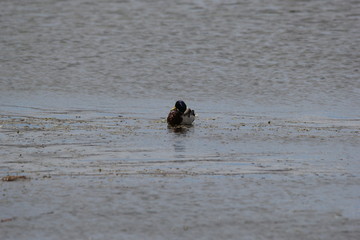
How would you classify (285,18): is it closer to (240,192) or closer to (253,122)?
(253,122)

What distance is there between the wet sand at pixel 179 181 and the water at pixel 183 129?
0.15ft

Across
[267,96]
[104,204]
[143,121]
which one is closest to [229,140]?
[143,121]

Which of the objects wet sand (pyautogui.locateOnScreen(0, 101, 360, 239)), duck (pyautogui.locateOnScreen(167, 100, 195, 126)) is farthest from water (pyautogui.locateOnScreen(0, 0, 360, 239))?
duck (pyautogui.locateOnScreen(167, 100, 195, 126))

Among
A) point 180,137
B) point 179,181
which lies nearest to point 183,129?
point 180,137

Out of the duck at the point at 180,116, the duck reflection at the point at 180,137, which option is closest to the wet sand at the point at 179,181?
the duck reflection at the point at 180,137

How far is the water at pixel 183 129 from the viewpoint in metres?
13.2

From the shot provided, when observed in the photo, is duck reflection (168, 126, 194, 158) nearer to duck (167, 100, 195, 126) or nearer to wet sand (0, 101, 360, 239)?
wet sand (0, 101, 360, 239)

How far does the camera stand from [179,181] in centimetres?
1570

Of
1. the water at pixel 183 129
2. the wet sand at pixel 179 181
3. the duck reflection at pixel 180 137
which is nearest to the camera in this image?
the wet sand at pixel 179 181

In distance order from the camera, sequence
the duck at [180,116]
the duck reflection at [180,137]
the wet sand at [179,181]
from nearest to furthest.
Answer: the wet sand at [179,181] → the duck reflection at [180,137] → the duck at [180,116]

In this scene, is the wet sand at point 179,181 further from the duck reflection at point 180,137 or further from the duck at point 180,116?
the duck at point 180,116

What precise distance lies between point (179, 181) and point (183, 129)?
335 inches

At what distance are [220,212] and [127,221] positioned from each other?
61.7 inches

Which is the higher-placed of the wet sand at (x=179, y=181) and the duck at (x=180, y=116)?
the duck at (x=180, y=116)
